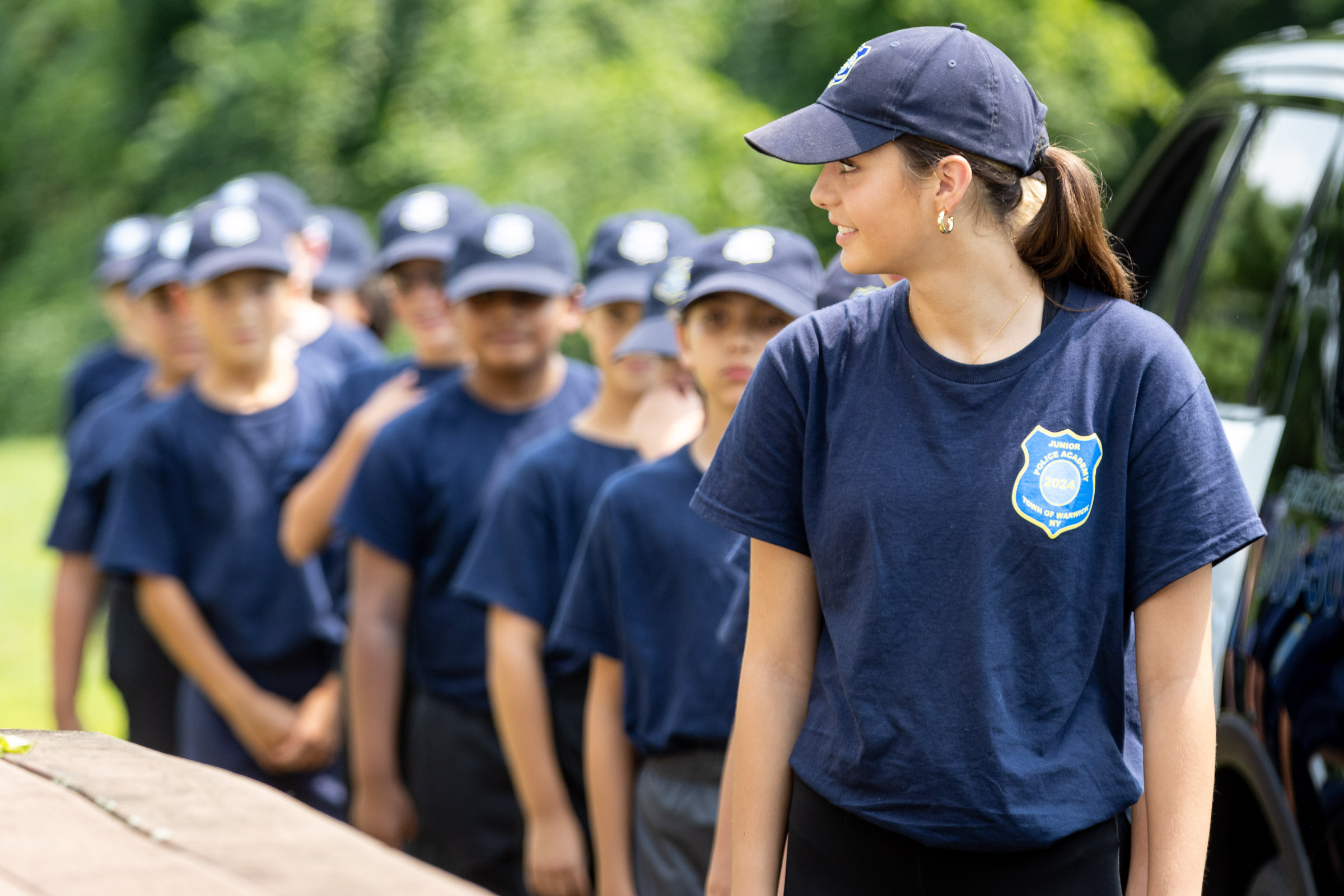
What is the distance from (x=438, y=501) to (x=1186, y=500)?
2.81 m

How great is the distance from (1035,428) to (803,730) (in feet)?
1.69

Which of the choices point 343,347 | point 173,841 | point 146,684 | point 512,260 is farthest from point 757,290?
point 343,347

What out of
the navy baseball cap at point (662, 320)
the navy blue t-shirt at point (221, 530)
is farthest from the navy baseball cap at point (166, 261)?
the navy baseball cap at point (662, 320)

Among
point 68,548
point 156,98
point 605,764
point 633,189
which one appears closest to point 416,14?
point 633,189

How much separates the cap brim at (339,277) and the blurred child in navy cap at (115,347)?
1234mm

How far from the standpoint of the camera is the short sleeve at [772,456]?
6.86 feet

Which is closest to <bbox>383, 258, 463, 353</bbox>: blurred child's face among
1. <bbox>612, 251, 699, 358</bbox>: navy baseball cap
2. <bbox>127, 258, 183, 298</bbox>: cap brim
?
<bbox>127, 258, 183, 298</bbox>: cap brim

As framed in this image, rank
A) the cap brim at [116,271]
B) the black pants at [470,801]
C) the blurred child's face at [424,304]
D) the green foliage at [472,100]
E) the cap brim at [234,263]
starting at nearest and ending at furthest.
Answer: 1. the black pants at [470,801]
2. the cap brim at [234,263]
3. the blurred child's face at [424,304]
4. the cap brim at [116,271]
5. the green foliage at [472,100]

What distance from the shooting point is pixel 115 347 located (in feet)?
29.0

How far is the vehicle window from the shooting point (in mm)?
Answer: 2893

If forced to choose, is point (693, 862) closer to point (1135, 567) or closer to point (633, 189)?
point (1135, 567)

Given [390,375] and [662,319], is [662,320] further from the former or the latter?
[390,375]

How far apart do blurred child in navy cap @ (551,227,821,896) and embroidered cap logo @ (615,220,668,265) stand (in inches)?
43.7

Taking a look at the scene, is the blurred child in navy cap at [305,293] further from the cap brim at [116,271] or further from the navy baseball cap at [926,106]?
the navy baseball cap at [926,106]
